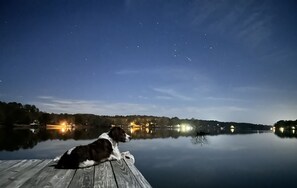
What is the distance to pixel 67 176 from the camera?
6.38m

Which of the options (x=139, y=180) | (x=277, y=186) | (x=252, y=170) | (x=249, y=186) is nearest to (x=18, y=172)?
(x=139, y=180)

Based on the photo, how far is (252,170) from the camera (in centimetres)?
3167

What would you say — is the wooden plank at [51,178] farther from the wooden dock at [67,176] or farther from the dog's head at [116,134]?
the dog's head at [116,134]

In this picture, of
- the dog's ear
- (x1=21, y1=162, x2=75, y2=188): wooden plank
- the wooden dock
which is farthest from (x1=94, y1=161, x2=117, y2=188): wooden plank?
the dog's ear

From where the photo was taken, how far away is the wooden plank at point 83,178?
5567mm

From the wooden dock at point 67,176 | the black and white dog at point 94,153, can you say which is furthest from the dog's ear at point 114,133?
the wooden dock at point 67,176

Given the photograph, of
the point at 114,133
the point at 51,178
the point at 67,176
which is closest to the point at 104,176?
the point at 67,176

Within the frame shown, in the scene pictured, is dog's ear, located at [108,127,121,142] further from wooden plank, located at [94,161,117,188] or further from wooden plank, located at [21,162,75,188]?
wooden plank, located at [21,162,75,188]

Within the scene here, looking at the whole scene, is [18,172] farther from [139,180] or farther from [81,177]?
[139,180]

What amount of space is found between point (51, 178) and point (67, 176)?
0.36 metres

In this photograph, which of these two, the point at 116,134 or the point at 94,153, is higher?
the point at 116,134

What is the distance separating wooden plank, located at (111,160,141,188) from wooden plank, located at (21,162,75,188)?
3.49ft

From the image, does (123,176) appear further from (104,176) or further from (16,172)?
(16,172)

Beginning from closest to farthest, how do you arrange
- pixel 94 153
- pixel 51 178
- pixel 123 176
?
pixel 51 178 → pixel 123 176 → pixel 94 153
